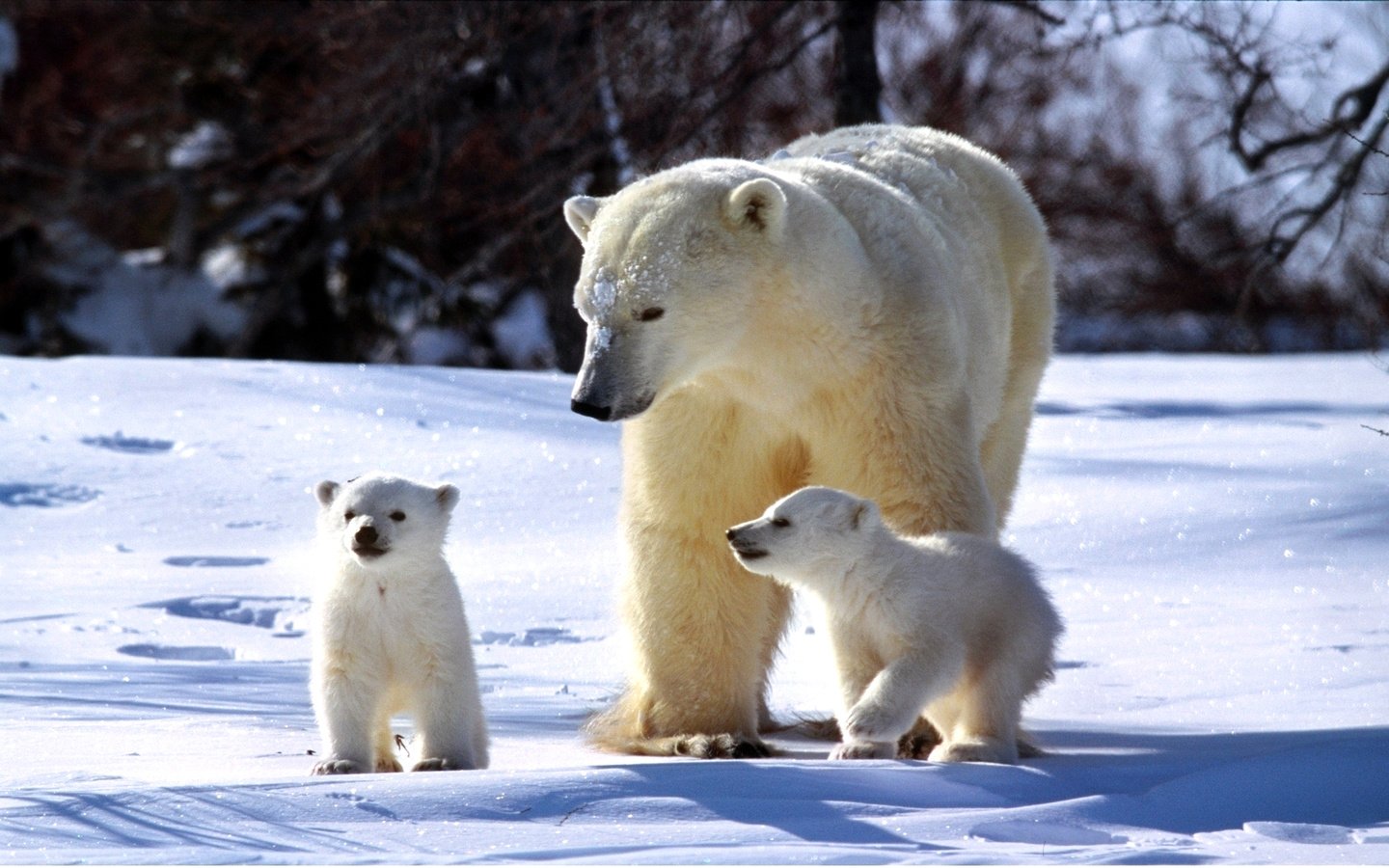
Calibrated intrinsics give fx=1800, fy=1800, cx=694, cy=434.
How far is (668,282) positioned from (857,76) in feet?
22.2

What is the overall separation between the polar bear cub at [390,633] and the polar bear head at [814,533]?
27.0 inches

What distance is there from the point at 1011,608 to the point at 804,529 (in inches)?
20.4

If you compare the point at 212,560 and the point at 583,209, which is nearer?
the point at 583,209

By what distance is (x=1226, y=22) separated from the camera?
897cm

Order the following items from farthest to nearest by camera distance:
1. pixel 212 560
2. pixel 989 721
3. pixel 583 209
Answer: pixel 212 560
pixel 583 209
pixel 989 721

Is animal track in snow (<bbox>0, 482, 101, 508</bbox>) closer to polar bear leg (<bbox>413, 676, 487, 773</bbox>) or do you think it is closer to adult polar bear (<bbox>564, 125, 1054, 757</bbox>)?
adult polar bear (<bbox>564, 125, 1054, 757</bbox>)

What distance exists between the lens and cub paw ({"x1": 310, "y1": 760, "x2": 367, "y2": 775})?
12.3 ft

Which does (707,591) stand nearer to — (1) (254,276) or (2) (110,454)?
(2) (110,454)

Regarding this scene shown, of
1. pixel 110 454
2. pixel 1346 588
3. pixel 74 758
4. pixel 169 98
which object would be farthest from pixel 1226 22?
pixel 169 98

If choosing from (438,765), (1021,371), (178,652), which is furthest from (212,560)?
(1021,371)

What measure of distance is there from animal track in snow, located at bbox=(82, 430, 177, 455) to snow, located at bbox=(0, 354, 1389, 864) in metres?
0.01

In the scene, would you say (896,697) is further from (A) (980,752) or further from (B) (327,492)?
(B) (327,492)

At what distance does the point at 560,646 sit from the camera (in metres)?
5.74

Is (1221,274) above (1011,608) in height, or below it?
above
